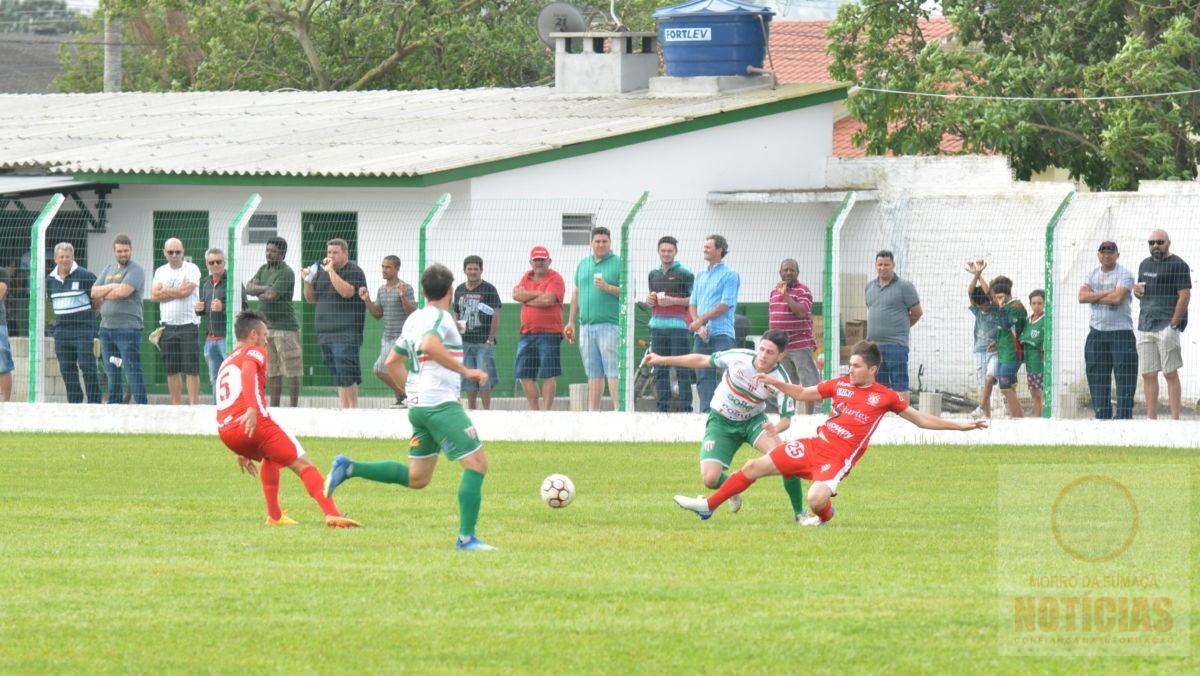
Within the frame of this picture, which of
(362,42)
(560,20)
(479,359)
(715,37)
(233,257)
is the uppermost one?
(362,42)

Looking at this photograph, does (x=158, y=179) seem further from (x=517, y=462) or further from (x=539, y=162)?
(x=517, y=462)

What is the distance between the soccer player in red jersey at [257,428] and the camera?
36.8 ft

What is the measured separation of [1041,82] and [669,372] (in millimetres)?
9957

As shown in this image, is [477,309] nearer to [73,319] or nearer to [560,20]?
[73,319]

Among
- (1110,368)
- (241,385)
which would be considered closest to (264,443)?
(241,385)

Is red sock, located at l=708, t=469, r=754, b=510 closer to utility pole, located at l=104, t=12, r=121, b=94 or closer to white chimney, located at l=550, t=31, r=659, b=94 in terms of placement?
white chimney, located at l=550, t=31, r=659, b=94

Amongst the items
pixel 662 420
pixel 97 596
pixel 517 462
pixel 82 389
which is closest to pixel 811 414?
pixel 662 420

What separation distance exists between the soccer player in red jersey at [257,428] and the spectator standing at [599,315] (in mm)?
6941

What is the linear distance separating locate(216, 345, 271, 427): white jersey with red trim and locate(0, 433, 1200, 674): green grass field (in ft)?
2.34

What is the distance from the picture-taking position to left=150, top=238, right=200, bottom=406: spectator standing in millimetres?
18844

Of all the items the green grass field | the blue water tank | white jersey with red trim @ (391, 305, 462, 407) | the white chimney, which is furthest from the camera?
the white chimney

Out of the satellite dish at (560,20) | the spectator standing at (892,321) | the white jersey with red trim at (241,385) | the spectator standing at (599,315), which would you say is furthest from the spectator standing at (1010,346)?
the satellite dish at (560,20)

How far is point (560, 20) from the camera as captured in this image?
28.4 meters
